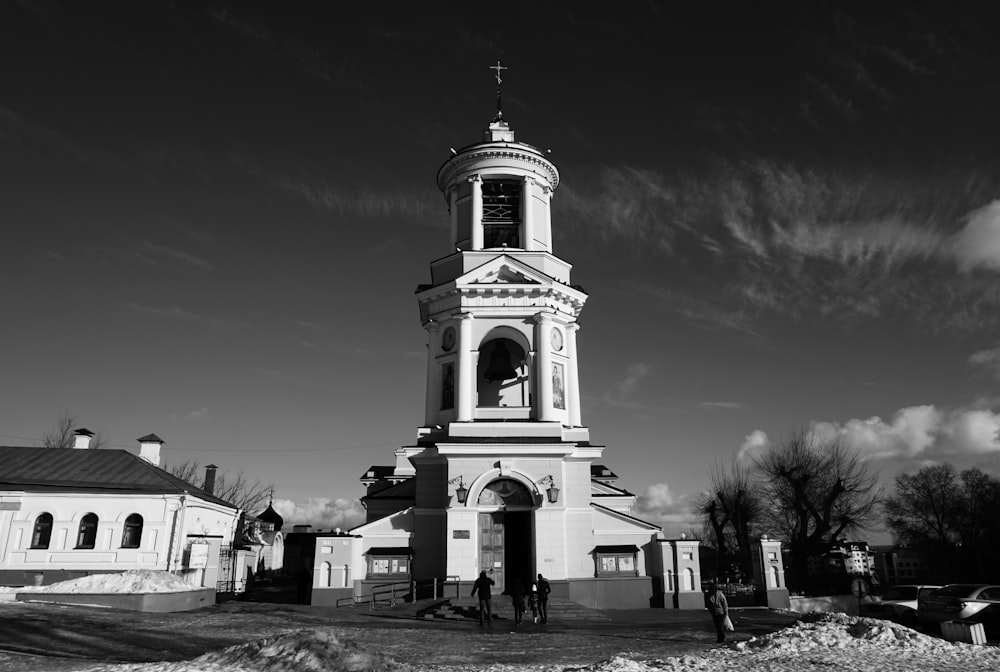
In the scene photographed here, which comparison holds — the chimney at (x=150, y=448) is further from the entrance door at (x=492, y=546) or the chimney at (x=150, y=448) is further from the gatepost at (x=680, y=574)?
the gatepost at (x=680, y=574)

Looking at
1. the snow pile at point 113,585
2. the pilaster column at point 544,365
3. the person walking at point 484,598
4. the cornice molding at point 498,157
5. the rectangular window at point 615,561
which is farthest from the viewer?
the cornice molding at point 498,157

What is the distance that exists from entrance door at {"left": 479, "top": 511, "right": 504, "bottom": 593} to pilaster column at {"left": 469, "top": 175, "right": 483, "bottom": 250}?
11.5m

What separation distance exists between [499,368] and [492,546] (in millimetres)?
7324

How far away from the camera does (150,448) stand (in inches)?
1291

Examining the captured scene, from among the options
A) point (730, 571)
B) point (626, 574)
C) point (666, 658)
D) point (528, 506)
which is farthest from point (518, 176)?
point (730, 571)

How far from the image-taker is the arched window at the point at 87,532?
2747cm

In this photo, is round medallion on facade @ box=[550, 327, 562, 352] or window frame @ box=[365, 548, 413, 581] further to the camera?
round medallion on facade @ box=[550, 327, 562, 352]

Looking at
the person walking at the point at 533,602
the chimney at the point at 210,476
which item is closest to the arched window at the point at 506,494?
the person walking at the point at 533,602

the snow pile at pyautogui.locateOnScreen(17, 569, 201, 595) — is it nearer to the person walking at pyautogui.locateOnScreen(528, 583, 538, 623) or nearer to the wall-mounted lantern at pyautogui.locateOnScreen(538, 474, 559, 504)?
the person walking at pyautogui.locateOnScreen(528, 583, 538, 623)

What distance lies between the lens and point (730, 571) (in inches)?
1991

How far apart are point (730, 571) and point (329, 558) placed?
36558 mm

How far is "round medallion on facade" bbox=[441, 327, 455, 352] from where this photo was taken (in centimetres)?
2850

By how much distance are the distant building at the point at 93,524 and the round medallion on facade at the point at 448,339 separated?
37.7 ft

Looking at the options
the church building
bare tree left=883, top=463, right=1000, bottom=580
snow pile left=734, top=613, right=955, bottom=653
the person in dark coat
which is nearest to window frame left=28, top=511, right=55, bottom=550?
the church building
